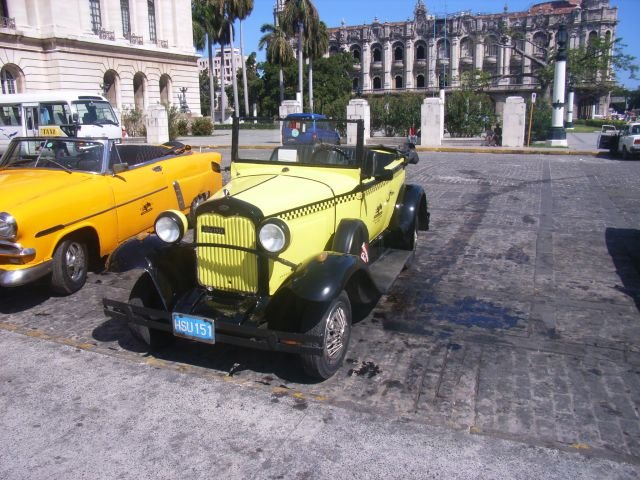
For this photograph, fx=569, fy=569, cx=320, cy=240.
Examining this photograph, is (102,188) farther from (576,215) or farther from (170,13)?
(170,13)

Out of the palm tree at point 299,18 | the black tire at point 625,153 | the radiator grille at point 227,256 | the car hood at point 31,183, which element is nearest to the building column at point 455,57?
the palm tree at point 299,18

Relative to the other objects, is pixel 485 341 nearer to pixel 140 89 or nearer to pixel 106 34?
pixel 106 34

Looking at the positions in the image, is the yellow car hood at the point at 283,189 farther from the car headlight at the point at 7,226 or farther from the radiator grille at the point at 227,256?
the car headlight at the point at 7,226

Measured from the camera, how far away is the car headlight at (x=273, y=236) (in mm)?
3955

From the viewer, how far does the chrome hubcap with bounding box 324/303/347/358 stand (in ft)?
13.5

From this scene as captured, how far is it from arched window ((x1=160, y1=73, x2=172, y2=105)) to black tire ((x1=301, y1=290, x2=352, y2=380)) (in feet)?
152

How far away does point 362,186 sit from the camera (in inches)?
210

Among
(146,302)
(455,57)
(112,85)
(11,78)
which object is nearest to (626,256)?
(146,302)

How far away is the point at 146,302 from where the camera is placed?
462 centimetres

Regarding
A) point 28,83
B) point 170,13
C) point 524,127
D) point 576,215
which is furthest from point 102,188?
point 170,13

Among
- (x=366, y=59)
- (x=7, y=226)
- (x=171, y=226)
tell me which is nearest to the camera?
(x=171, y=226)

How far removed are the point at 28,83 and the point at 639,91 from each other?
12249cm

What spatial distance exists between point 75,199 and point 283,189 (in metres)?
2.74

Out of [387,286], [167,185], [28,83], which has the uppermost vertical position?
[28,83]
